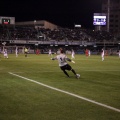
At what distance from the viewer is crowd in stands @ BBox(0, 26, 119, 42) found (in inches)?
3361

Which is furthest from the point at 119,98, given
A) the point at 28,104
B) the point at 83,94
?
the point at 28,104

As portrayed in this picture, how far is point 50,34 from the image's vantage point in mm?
91500

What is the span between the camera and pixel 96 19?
295 ft

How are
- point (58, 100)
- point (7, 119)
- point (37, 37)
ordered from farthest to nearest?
point (37, 37), point (58, 100), point (7, 119)

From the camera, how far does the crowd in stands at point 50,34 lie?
280ft

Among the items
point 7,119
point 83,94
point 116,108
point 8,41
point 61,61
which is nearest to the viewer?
point 7,119

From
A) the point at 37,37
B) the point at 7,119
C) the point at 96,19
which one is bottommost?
the point at 7,119

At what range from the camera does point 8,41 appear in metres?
79.3

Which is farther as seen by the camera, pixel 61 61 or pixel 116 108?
pixel 61 61

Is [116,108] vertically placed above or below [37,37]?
below

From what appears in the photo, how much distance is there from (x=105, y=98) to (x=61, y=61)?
284 inches

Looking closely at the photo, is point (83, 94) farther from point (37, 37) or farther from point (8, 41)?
point (37, 37)

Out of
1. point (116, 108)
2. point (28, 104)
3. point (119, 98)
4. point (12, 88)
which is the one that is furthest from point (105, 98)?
point (12, 88)

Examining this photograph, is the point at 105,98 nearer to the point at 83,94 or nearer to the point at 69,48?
the point at 83,94
